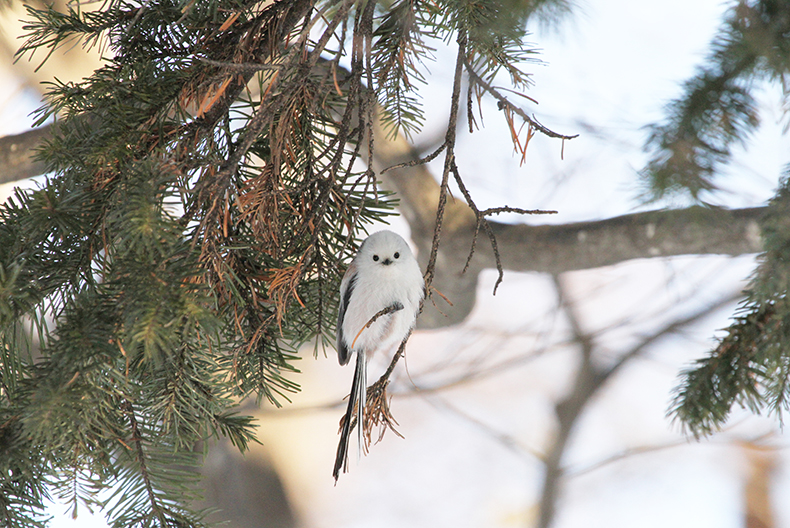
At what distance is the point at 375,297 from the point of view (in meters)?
0.45

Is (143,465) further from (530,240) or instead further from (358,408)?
(530,240)

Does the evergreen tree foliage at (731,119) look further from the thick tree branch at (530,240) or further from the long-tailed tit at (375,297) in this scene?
the thick tree branch at (530,240)

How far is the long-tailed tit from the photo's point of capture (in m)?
0.45

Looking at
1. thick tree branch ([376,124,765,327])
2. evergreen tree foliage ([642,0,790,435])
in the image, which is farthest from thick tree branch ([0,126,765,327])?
evergreen tree foliage ([642,0,790,435])

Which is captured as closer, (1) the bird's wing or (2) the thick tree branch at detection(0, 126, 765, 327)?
(1) the bird's wing

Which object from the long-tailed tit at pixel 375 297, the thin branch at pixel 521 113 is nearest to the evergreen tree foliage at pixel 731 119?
the thin branch at pixel 521 113

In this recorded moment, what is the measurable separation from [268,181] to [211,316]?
163 mm

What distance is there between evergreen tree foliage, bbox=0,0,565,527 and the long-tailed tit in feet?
0.08

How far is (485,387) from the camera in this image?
1555 millimetres

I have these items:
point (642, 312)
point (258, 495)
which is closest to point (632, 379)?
point (642, 312)

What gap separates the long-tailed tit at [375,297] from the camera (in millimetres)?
446

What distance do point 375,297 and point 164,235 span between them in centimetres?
20

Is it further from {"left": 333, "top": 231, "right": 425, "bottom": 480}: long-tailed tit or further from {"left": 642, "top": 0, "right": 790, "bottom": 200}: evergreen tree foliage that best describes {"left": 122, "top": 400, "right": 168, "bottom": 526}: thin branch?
{"left": 642, "top": 0, "right": 790, "bottom": 200}: evergreen tree foliage

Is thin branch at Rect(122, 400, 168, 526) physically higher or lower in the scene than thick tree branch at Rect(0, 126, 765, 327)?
lower
